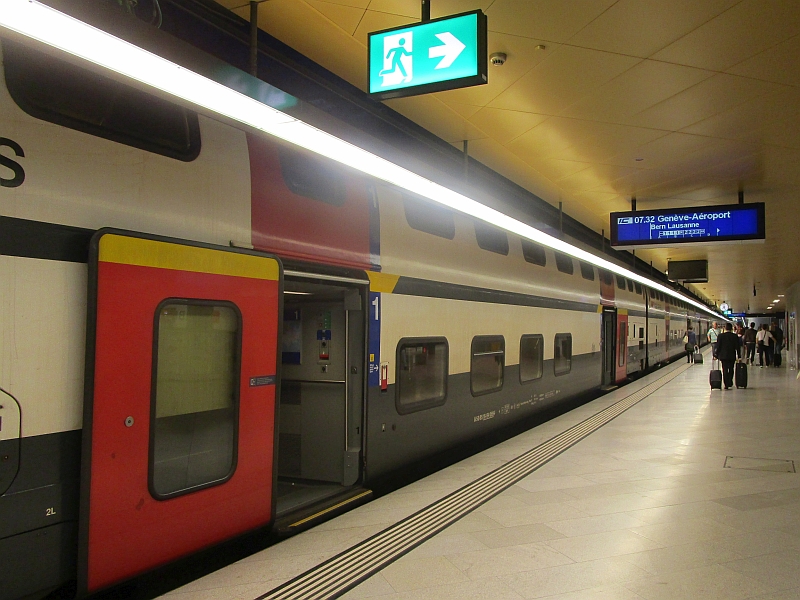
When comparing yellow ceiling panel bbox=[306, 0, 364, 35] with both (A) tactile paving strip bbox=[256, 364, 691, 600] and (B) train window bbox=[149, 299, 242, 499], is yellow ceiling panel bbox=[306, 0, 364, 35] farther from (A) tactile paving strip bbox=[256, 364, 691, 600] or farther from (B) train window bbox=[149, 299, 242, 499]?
(A) tactile paving strip bbox=[256, 364, 691, 600]

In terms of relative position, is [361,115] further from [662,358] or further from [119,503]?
[662,358]

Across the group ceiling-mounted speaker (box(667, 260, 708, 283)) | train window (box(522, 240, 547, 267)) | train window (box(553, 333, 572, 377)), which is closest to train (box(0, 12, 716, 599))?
train window (box(522, 240, 547, 267))

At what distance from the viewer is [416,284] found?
493 cm

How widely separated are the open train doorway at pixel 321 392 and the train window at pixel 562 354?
488 cm

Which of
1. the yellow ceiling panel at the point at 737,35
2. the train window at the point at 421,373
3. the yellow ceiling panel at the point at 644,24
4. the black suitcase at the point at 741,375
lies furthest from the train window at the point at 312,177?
the black suitcase at the point at 741,375

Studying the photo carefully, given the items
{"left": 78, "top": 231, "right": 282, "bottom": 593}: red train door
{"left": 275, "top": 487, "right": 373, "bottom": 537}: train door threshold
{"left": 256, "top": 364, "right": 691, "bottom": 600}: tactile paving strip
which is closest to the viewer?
{"left": 78, "top": 231, "right": 282, "bottom": 593}: red train door

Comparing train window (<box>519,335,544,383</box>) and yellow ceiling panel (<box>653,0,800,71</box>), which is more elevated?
yellow ceiling panel (<box>653,0,800,71</box>)

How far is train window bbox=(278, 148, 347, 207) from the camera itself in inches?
144

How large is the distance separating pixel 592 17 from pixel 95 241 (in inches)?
127

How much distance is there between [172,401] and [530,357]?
18.5 feet

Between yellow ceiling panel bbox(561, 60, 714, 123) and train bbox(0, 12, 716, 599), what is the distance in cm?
172

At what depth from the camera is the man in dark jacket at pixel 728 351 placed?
12055 mm

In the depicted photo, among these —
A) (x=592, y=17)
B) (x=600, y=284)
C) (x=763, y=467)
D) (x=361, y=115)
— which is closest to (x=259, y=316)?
(x=592, y=17)

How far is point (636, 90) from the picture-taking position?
4809 millimetres
